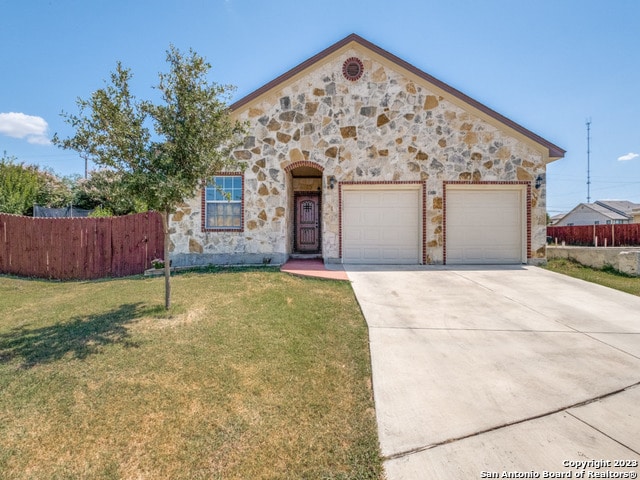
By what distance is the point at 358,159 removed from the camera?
10500 millimetres

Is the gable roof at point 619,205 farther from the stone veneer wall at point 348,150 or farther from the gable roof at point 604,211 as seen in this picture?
the stone veneer wall at point 348,150

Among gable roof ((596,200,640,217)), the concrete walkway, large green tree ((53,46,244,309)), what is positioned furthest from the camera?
gable roof ((596,200,640,217))

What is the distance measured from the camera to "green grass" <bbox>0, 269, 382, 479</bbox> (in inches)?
93.4

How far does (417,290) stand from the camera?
23.8ft

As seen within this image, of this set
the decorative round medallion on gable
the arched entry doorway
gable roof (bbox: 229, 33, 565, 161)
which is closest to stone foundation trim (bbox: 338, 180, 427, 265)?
the arched entry doorway

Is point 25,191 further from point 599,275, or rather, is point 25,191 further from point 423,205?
point 599,275

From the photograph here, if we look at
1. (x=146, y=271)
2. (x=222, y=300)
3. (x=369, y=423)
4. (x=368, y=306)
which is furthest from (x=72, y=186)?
(x=369, y=423)

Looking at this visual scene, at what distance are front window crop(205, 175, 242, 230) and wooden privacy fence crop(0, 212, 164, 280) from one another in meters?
1.70

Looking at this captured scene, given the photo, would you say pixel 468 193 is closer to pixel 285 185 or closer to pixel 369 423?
pixel 285 185

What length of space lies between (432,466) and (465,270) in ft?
26.8

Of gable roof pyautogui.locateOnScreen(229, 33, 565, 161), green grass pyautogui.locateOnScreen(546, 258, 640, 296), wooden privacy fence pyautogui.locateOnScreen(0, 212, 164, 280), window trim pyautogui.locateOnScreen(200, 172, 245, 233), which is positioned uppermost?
gable roof pyautogui.locateOnScreen(229, 33, 565, 161)

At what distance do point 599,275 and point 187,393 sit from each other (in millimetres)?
11336

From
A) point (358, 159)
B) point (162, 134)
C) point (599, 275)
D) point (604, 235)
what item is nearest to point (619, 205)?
point (604, 235)

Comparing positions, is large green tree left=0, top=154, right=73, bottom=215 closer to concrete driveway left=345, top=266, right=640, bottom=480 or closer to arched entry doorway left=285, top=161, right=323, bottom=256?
arched entry doorway left=285, top=161, right=323, bottom=256
